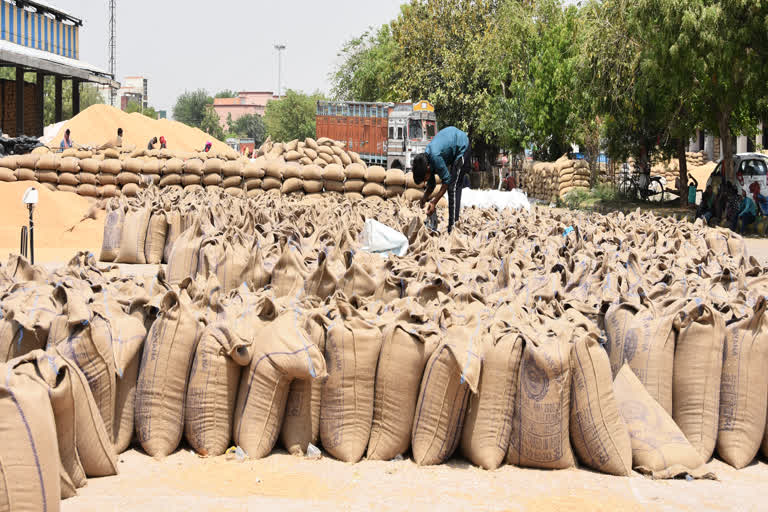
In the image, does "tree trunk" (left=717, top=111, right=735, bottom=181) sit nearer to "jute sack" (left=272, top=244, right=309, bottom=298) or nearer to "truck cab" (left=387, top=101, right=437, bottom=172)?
"truck cab" (left=387, top=101, right=437, bottom=172)

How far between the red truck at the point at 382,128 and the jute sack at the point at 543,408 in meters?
24.8

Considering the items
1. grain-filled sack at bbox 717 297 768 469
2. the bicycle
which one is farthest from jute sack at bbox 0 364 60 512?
the bicycle

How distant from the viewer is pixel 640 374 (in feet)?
12.6

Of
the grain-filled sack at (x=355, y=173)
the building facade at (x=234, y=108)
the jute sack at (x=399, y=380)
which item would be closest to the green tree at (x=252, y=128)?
the building facade at (x=234, y=108)

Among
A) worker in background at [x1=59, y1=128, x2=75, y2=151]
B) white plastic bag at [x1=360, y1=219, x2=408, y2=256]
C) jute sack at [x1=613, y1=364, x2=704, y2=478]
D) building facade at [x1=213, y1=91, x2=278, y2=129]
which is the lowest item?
jute sack at [x1=613, y1=364, x2=704, y2=478]

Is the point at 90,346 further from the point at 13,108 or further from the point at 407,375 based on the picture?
the point at 13,108

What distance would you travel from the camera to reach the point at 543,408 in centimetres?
347

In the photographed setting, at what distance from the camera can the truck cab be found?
29.1 metres

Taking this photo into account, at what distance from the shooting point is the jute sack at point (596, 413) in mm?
3512

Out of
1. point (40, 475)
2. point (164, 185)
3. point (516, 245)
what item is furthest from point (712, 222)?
point (40, 475)

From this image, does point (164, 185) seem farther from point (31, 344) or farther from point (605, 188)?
point (605, 188)

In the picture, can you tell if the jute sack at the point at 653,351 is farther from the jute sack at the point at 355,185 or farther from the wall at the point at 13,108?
the wall at the point at 13,108

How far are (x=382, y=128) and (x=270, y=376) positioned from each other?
89.7 feet

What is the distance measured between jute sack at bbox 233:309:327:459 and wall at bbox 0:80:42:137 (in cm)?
4020
